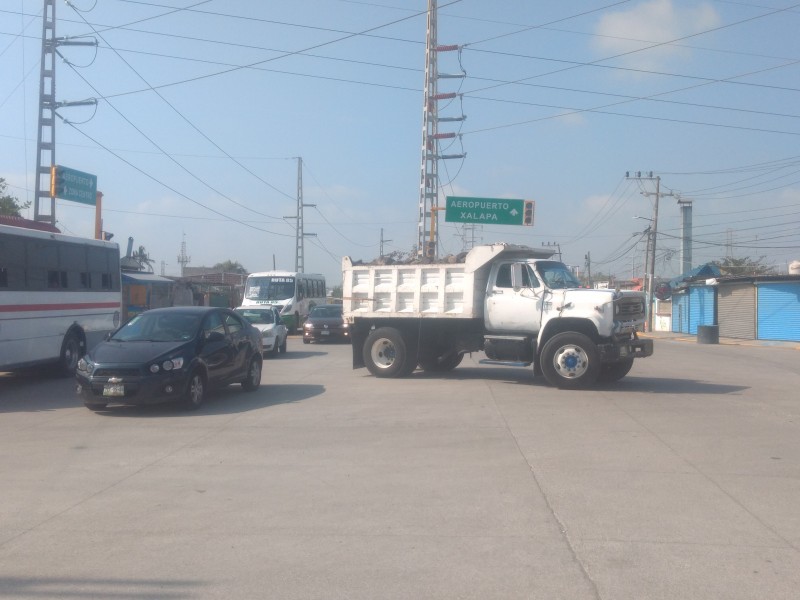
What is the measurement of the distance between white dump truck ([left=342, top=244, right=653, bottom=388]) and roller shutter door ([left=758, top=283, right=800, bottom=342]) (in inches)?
943

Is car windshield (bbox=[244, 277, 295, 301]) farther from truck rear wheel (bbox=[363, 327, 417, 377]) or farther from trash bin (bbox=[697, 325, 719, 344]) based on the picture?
truck rear wheel (bbox=[363, 327, 417, 377])

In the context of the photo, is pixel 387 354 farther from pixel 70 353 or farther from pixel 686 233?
pixel 686 233

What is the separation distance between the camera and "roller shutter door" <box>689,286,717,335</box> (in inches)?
1728

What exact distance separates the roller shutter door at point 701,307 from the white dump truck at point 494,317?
29.3 m

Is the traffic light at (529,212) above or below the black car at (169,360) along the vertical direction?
above

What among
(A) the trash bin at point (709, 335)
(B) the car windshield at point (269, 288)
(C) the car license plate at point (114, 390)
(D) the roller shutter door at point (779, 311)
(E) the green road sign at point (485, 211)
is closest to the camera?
(C) the car license plate at point (114, 390)

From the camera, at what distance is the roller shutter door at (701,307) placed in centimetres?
4388

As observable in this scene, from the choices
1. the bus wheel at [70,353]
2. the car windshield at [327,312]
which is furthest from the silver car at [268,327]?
the bus wheel at [70,353]

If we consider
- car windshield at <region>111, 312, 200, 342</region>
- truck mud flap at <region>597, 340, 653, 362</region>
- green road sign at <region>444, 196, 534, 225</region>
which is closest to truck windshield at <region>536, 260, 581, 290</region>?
truck mud flap at <region>597, 340, 653, 362</region>

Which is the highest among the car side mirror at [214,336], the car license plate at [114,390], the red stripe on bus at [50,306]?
the red stripe on bus at [50,306]

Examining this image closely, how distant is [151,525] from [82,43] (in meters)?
25.8

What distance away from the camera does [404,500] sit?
737 cm

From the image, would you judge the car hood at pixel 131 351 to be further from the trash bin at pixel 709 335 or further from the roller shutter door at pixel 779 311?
the roller shutter door at pixel 779 311

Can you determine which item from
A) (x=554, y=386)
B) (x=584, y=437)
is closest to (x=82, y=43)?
(x=554, y=386)
